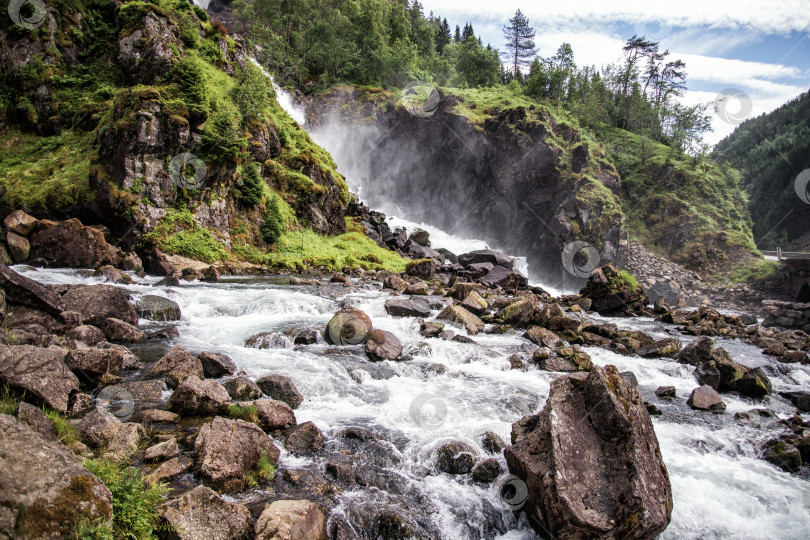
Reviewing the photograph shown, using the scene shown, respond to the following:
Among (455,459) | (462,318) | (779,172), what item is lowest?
(462,318)

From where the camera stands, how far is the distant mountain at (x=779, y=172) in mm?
67875

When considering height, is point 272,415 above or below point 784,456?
Answer: above

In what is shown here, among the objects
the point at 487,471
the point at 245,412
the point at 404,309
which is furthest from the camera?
the point at 404,309

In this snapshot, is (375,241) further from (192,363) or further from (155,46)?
(192,363)

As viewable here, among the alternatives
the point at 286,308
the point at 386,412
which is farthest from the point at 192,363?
the point at 286,308

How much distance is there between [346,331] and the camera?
12.3 metres

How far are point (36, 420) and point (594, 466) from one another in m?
6.94

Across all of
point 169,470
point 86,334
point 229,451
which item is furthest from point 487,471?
point 86,334

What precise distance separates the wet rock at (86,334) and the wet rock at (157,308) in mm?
2884

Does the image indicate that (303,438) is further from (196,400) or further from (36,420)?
(36,420)

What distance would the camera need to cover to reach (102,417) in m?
5.64

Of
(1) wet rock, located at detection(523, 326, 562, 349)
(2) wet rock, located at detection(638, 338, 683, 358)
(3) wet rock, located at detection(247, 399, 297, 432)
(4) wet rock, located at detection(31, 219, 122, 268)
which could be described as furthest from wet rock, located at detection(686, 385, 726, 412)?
(4) wet rock, located at detection(31, 219, 122, 268)

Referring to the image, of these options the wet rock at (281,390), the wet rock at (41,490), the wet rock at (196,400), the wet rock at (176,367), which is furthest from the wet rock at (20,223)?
the wet rock at (41,490)

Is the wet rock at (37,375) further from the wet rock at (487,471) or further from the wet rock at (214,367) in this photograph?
the wet rock at (487,471)
